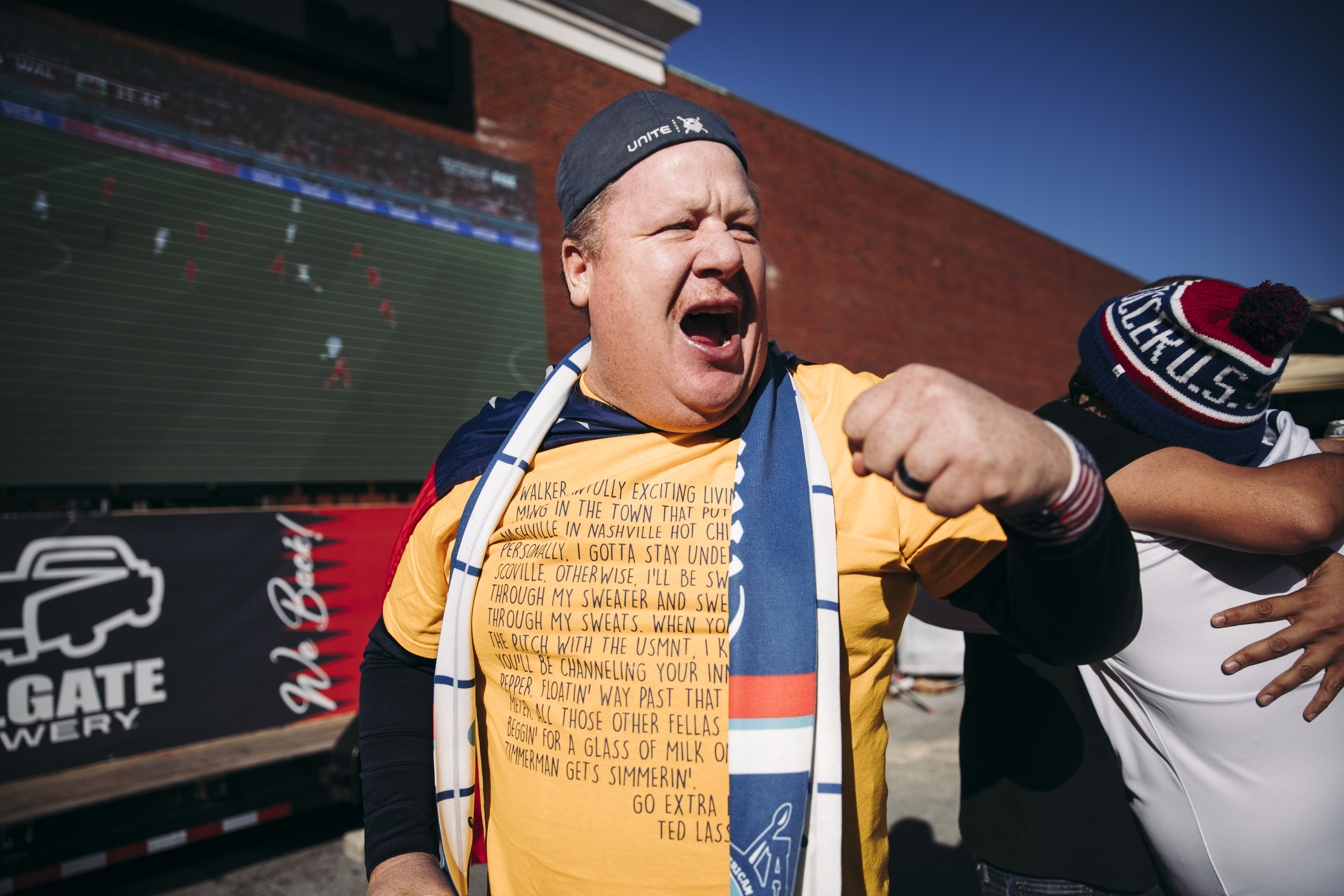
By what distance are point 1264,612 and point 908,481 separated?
934 millimetres

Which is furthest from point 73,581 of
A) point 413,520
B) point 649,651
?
point 649,651

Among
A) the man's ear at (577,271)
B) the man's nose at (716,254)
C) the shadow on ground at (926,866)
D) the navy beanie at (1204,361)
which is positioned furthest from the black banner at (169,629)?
the navy beanie at (1204,361)

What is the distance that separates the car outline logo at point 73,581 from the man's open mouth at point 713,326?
4662 millimetres

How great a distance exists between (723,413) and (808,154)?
11807 millimetres

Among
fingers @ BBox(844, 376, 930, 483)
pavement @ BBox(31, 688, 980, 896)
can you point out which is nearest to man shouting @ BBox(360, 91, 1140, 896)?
fingers @ BBox(844, 376, 930, 483)

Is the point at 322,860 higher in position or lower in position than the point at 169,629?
lower

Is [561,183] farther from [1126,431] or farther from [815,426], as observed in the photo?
[1126,431]

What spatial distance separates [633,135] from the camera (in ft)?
4.22

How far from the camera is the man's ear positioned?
1.42 meters

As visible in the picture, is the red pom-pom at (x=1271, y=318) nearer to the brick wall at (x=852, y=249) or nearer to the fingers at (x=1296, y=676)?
the fingers at (x=1296, y=676)

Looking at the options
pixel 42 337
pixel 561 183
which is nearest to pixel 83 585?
pixel 42 337

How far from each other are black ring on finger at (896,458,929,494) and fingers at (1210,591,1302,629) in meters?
0.86

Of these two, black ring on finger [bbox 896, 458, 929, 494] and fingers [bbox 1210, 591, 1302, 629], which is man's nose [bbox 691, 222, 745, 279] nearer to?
black ring on finger [bbox 896, 458, 929, 494]

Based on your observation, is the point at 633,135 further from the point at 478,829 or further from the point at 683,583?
the point at 478,829
